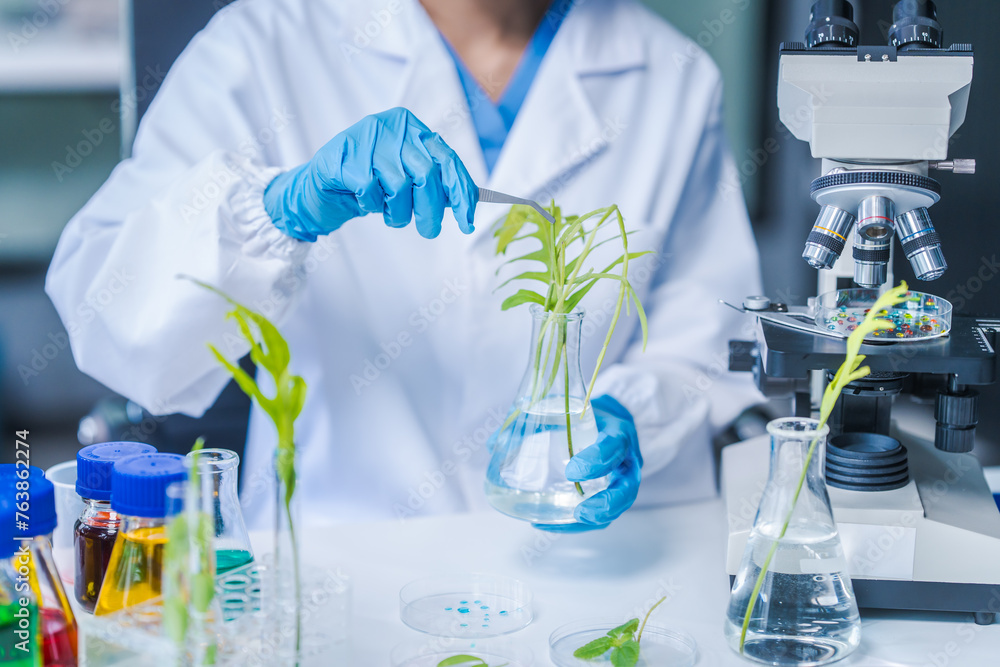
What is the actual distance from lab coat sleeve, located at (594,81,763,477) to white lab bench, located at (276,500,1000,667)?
0.55 ft

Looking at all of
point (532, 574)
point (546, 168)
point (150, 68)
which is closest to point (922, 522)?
point (532, 574)

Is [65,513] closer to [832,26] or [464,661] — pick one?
[464,661]

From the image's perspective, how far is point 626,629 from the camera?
0.90m

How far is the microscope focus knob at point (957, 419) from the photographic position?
3.36 ft

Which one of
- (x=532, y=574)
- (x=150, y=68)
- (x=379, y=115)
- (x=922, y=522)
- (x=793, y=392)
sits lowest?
(x=532, y=574)

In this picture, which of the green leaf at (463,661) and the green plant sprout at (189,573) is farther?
the green leaf at (463,661)

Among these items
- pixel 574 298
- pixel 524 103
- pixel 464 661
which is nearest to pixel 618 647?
pixel 464 661

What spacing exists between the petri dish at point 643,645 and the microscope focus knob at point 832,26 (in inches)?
27.0

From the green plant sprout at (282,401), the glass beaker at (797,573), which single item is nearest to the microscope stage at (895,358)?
the glass beaker at (797,573)

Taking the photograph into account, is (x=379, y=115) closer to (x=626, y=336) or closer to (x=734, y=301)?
(x=626, y=336)

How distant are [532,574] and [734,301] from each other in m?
0.76

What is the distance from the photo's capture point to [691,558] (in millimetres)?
1139

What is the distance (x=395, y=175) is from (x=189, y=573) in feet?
1.97

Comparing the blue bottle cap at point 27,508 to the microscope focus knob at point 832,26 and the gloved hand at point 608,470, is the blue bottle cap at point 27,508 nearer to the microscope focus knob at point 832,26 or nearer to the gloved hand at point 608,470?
the gloved hand at point 608,470
